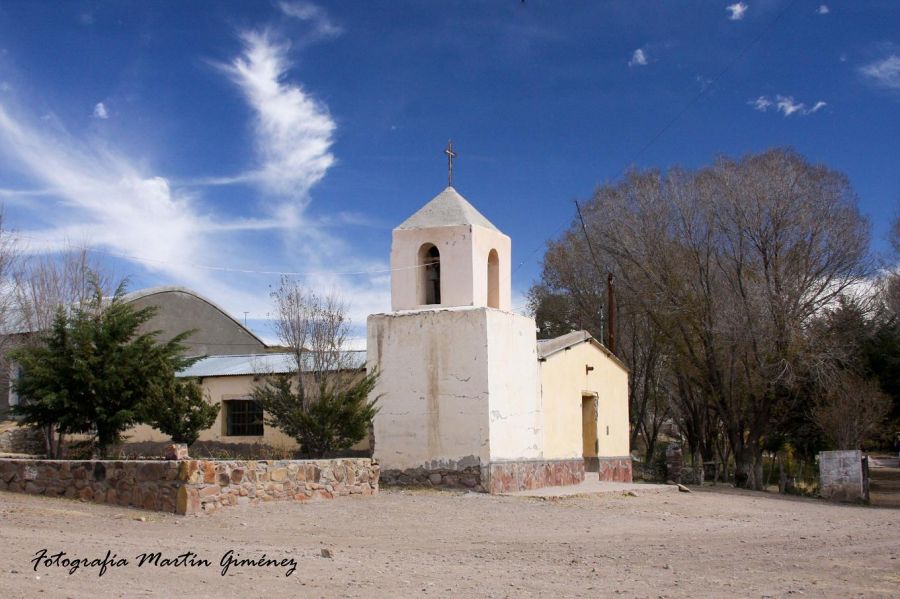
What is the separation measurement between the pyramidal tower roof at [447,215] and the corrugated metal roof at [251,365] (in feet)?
13.2

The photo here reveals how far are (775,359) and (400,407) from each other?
14.2 metres

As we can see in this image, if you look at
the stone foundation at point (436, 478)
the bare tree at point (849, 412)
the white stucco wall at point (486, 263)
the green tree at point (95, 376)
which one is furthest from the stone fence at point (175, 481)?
the bare tree at point (849, 412)

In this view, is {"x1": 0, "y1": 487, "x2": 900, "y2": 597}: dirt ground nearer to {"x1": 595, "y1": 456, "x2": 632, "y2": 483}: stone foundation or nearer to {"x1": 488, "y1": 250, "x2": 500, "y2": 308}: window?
{"x1": 488, "y1": 250, "x2": 500, "y2": 308}: window

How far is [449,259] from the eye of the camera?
60.7ft

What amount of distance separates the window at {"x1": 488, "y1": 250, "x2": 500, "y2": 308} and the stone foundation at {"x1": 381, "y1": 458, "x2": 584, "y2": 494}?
341 centimetres

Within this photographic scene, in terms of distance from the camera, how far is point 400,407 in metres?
18.3

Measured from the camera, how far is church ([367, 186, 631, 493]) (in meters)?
17.7

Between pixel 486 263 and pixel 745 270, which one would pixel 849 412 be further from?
pixel 486 263

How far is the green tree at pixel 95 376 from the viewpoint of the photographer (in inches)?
663

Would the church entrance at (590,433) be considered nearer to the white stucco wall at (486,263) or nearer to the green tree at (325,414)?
the white stucco wall at (486,263)

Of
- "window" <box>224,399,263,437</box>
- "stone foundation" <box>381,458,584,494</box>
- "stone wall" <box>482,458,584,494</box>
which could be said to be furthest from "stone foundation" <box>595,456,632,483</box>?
"window" <box>224,399,263,437</box>

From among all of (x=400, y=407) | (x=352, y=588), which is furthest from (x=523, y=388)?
(x=352, y=588)

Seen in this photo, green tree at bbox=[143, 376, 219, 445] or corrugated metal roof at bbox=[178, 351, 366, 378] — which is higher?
corrugated metal roof at bbox=[178, 351, 366, 378]

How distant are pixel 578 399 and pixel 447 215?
6403 mm
